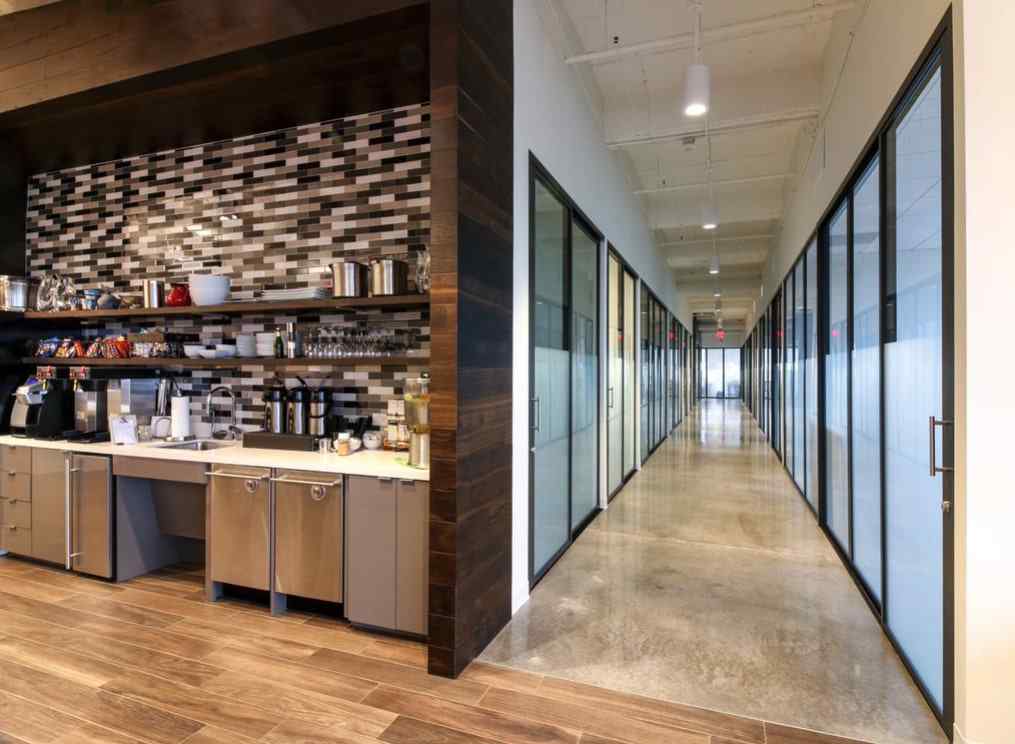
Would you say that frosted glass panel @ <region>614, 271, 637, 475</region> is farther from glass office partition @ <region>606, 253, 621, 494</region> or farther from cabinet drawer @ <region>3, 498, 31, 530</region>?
cabinet drawer @ <region>3, 498, 31, 530</region>

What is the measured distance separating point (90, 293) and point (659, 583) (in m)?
5.02

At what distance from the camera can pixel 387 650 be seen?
2.93 m

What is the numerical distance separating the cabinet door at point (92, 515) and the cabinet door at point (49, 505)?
0.10m

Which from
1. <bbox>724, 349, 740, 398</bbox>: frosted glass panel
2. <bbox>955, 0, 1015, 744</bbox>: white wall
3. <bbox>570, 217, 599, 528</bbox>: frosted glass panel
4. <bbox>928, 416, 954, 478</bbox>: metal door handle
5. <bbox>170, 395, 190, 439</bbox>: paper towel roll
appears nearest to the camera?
<bbox>955, 0, 1015, 744</bbox>: white wall

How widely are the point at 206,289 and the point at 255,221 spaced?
2.15ft

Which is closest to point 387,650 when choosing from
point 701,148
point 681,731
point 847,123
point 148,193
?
point 681,731

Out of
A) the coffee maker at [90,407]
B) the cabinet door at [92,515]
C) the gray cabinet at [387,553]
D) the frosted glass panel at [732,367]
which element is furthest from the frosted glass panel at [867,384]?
the frosted glass panel at [732,367]

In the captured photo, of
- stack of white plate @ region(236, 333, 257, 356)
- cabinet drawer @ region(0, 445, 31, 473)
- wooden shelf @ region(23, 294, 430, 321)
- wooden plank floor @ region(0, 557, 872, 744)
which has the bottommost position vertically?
wooden plank floor @ region(0, 557, 872, 744)

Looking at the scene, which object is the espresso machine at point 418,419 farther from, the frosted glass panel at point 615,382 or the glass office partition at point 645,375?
the glass office partition at point 645,375

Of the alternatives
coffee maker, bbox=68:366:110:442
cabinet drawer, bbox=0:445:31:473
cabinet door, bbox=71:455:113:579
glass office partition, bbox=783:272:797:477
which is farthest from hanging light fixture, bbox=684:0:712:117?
cabinet drawer, bbox=0:445:31:473

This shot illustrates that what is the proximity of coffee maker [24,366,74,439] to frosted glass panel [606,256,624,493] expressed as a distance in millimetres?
4785

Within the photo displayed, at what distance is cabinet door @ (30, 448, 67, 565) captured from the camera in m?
3.90

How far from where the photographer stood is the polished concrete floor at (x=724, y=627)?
248 centimetres

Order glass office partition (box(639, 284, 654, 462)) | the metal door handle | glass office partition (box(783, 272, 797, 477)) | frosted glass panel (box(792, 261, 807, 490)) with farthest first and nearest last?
glass office partition (box(639, 284, 654, 462)) < glass office partition (box(783, 272, 797, 477)) < frosted glass panel (box(792, 261, 807, 490)) < the metal door handle
